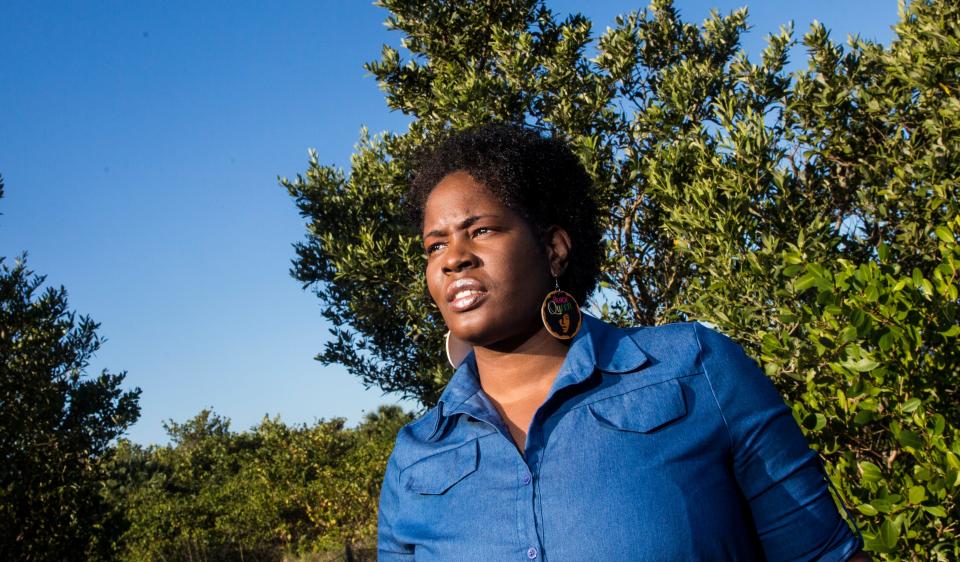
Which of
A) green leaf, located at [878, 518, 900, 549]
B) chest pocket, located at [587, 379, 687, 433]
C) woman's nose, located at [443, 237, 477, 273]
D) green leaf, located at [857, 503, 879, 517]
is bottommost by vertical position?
green leaf, located at [878, 518, 900, 549]

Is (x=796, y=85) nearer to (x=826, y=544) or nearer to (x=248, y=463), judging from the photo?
(x=826, y=544)

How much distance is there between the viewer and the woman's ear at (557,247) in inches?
91.8

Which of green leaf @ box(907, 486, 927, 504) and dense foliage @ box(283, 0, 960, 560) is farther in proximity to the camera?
dense foliage @ box(283, 0, 960, 560)

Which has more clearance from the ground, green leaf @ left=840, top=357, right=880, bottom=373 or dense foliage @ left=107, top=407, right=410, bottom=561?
dense foliage @ left=107, top=407, right=410, bottom=561

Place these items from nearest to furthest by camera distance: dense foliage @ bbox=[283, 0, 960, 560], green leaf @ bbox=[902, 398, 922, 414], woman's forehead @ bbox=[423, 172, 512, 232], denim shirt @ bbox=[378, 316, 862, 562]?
denim shirt @ bbox=[378, 316, 862, 562] → woman's forehead @ bbox=[423, 172, 512, 232] → green leaf @ bbox=[902, 398, 922, 414] → dense foliage @ bbox=[283, 0, 960, 560]

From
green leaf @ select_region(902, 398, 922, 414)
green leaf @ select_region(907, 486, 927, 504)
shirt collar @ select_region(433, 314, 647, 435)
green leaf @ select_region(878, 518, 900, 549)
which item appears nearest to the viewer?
shirt collar @ select_region(433, 314, 647, 435)

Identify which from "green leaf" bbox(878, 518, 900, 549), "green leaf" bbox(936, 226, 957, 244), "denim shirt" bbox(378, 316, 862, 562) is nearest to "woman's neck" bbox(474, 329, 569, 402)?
"denim shirt" bbox(378, 316, 862, 562)

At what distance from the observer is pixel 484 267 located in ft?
7.06

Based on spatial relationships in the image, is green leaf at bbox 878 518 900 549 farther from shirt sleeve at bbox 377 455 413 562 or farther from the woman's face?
shirt sleeve at bbox 377 455 413 562

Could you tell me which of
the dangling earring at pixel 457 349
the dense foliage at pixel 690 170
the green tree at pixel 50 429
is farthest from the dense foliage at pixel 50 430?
the dangling earring at pixel 457 349

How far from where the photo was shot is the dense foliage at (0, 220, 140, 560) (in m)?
9.15

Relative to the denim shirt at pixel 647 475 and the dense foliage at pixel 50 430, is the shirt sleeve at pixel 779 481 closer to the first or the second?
the denim shirt at pixel 647 475

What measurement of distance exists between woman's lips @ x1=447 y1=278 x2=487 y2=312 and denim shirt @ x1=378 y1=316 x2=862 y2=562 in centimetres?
30

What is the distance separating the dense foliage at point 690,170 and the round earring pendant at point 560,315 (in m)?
1.84
